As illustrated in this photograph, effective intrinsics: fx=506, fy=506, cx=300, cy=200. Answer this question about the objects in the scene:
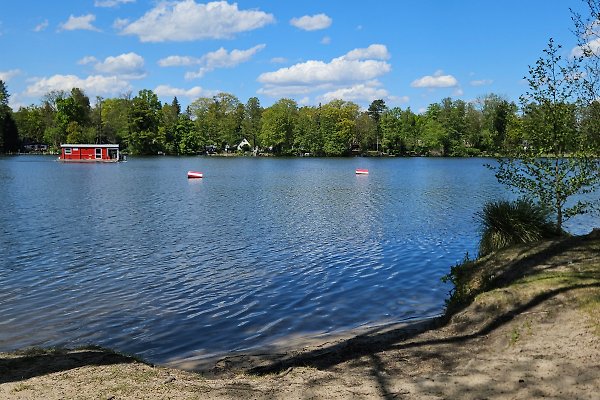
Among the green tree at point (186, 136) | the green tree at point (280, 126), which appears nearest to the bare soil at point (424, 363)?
the green tree at point (280, 126)

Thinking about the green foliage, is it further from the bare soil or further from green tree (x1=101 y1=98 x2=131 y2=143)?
green tree (x1=101 y1=98 x2=131 y2=143)

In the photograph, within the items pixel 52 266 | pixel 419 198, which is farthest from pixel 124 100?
pixel 52 266

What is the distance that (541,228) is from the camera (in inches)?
546

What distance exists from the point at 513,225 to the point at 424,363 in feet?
26.7

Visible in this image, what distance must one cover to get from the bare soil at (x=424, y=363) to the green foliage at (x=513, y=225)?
345 cm

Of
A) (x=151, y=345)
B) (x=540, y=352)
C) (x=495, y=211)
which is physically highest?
(x=495, y=211)

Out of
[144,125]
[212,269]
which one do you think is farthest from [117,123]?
[212,269]

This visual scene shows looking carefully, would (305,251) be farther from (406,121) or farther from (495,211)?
(406,121)

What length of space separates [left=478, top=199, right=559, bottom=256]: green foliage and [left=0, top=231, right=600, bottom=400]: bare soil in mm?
3451

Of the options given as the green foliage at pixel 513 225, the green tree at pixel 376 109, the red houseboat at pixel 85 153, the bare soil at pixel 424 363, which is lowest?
the bare soil at pixel 424 363

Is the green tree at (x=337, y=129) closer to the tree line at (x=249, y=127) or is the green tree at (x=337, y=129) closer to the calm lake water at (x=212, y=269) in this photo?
the tree line at (x=249, y=127)

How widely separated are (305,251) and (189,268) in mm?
4955

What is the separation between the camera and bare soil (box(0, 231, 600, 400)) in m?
5.70

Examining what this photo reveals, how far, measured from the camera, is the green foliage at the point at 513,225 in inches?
541
